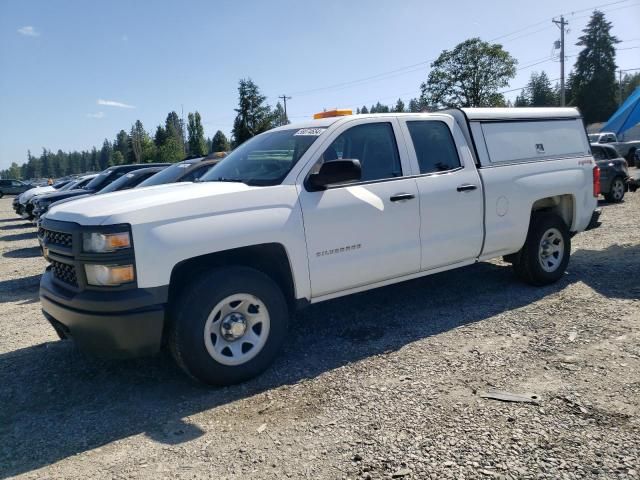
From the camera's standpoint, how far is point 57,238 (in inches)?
150

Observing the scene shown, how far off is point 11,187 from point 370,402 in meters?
57.2

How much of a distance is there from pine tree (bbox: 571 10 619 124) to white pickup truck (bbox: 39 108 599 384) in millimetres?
67009

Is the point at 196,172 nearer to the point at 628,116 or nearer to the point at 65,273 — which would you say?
the point at 65,273

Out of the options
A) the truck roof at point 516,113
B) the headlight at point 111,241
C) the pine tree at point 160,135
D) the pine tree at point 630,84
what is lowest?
the headlight at point 111,241

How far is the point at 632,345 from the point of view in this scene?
4.32 m

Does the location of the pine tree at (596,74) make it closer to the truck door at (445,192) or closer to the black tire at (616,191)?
the black tire at (616,191)

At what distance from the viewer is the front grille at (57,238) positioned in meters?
3.65

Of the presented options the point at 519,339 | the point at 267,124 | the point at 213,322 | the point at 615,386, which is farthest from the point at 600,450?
the point at 267,124

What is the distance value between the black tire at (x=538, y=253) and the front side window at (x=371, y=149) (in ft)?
7.29

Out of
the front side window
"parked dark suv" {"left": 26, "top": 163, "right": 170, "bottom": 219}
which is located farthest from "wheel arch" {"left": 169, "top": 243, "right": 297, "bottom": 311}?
"parked dark suv" {"left": 26, "top": 163, "right": 170, "bottom": 219}

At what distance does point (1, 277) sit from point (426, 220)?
784 centimetres

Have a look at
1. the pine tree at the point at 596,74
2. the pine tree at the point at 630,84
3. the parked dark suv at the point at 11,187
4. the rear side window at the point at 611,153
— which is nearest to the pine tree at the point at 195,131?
the parked dark suv at the point at 11,187

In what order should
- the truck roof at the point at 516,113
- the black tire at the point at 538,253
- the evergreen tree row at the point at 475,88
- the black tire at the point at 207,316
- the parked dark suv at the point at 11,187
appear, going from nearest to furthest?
the black tire at the point at 207,316, the truck roof at the point at 516,113, the black tire at the point at 538,253, the parked dark suv at the point at 11,187, the evergreen tree row at the point at 475,88

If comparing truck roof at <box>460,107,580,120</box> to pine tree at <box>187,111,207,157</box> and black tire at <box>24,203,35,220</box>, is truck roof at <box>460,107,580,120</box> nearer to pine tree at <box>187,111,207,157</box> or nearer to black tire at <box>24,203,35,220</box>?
black tire at <box>24,203,35,220</box>
